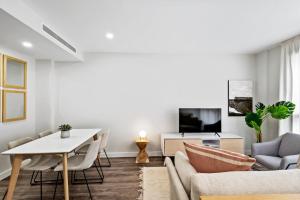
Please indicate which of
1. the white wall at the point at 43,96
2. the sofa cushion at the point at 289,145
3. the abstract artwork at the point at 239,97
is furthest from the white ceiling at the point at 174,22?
the sofa cushion at the point at 289,145

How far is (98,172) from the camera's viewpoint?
11.2 feet

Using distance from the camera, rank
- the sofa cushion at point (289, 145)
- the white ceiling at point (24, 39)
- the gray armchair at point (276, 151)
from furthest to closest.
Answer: the sofa cushion at point (289, 145)
the gray armchair at point (276, 151)
the white ceiling at point (24, 39)

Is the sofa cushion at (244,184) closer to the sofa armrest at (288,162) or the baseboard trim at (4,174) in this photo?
the sofa armrest at (288,162)

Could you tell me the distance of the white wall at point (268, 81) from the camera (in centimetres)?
399

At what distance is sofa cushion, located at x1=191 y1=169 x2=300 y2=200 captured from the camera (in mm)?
1059

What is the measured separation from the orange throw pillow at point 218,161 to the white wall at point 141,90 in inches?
119

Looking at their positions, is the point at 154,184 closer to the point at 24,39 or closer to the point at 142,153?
the point at 142,153

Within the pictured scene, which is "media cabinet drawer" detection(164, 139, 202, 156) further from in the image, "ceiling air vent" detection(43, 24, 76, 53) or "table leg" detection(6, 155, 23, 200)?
"ceiling air vent" detection(43, 24, 76, 53)

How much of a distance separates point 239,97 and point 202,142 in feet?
5.14

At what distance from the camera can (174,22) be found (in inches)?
109

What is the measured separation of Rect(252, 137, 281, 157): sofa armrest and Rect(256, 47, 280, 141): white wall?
2.87ft

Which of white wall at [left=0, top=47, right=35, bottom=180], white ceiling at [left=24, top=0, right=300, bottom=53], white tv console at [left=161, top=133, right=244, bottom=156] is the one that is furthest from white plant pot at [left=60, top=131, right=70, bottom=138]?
white tv console at [left=161, top=133, right=244, bottom=156]

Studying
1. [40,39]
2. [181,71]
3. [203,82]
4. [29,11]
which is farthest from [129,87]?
[29,11]

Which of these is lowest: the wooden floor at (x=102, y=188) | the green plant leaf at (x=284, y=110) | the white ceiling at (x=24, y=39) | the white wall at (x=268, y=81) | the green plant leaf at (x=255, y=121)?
the wooden floor at (x=102, y=188)
